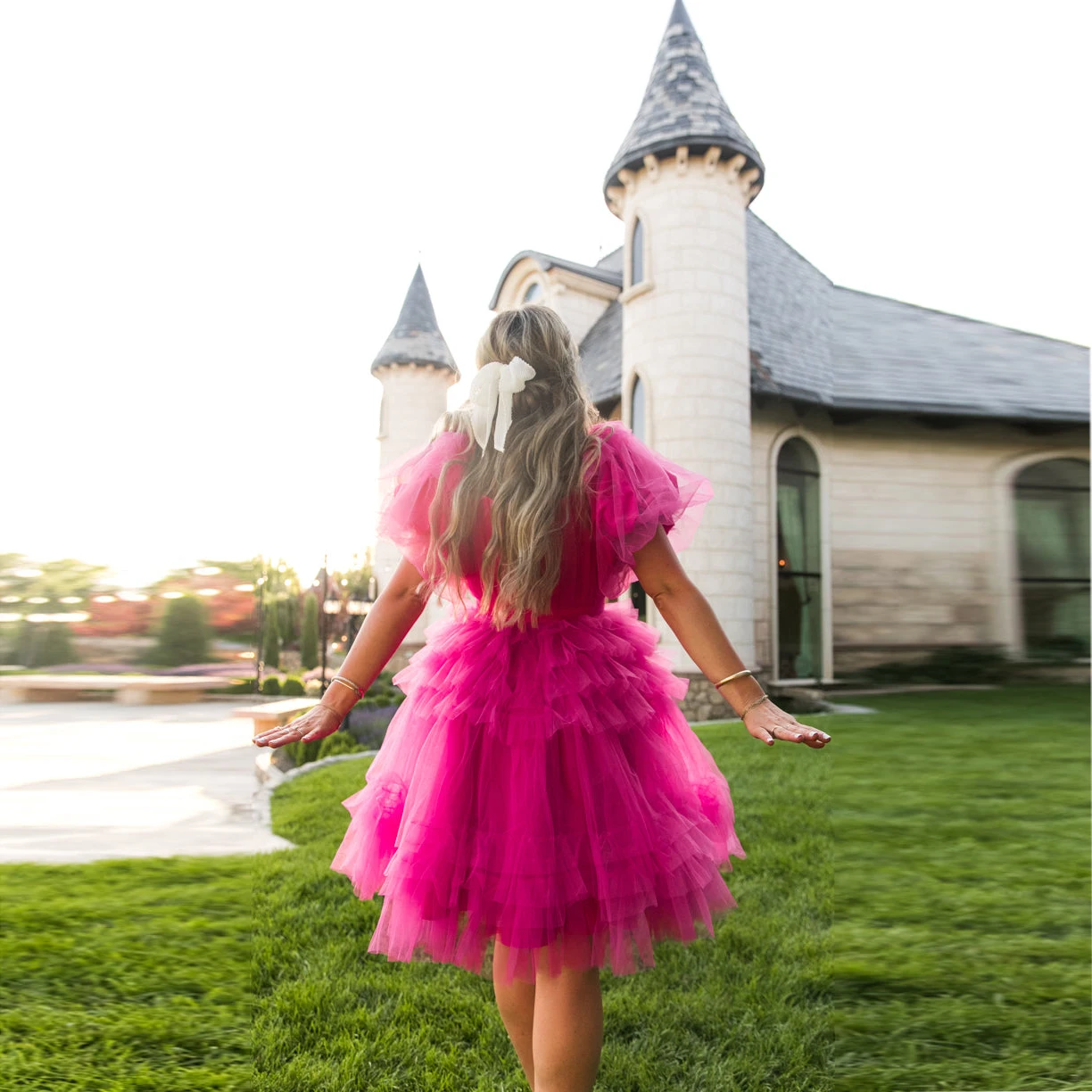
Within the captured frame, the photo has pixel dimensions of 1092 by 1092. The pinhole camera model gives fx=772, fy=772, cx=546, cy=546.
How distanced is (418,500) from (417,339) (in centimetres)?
1339

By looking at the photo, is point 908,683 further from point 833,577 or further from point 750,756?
point 750,756

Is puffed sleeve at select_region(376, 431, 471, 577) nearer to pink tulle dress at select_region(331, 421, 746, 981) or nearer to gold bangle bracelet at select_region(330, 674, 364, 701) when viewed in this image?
pink tulle dress at select_region(331, 421, 746, 981)

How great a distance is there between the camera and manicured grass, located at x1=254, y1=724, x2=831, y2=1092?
1886mm

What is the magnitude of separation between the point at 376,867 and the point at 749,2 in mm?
5552

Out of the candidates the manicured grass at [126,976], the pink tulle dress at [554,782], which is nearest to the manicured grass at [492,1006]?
the manicured grass at [126,976]

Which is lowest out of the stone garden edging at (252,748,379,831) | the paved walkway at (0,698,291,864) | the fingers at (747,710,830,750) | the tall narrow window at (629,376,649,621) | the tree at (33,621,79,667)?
the stone garden edging at (252,748,379,831)

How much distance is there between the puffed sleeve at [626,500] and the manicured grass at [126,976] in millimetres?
1535

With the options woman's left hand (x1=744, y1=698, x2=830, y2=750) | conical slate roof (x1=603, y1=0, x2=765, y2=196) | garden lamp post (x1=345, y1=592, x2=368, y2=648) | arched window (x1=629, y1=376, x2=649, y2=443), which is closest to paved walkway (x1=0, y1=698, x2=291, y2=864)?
woman's left hand (x1=744, y1=698, x2=830, y2=750)

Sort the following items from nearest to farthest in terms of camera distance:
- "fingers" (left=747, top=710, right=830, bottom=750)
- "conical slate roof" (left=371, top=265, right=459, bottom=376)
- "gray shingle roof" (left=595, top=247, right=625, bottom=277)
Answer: "fingers" (left=747, top=710, right=830, bottom=750), "gray shingle roof" (left=595, top=247, right=625, bottom=277), "conical slate roof" (left=371, top=265, right=459, bottom=376)

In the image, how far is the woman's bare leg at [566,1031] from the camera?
133cm

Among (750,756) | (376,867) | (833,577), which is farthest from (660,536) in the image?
(833,577)

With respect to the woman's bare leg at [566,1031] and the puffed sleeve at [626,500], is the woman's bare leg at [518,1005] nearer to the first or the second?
the woman's bare leg at [566,1031]

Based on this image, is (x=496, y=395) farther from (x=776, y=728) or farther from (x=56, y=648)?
(x=56, y=648)

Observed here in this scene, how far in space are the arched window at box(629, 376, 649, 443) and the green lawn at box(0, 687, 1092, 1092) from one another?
5845 mm
